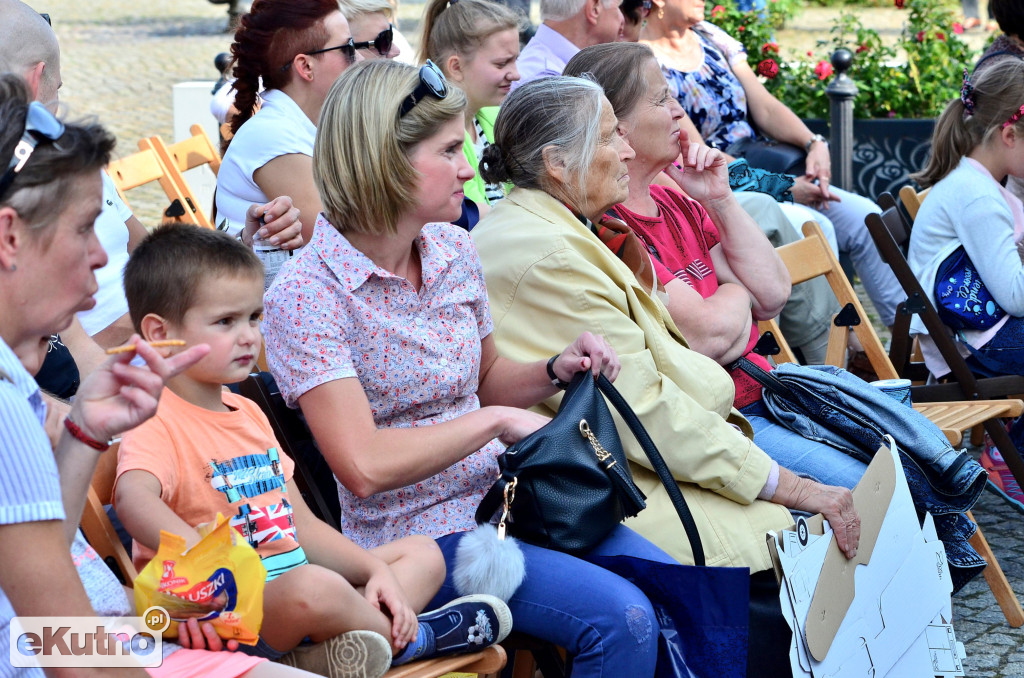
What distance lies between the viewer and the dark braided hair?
3650mm

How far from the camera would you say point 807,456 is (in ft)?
10.3

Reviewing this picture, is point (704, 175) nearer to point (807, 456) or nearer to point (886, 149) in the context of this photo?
point (807, 456)

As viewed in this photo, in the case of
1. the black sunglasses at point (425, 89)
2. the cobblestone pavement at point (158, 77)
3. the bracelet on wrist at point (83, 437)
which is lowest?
the cobblestone pavement at point (158, 77)

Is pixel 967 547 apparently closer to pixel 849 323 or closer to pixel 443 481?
pixel 849 323

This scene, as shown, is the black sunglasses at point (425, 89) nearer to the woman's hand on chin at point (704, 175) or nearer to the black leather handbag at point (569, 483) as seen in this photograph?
the black leather handbag at point (569, 483)

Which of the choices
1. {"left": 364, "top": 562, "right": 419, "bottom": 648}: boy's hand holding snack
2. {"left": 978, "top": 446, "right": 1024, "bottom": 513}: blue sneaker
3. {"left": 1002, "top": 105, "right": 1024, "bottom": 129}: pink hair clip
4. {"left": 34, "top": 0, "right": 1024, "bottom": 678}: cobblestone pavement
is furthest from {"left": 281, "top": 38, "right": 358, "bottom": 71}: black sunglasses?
{"left": 978, "top": 446, "right": 1024, "bottom": 513}: blue sneaker

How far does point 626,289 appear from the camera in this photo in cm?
285

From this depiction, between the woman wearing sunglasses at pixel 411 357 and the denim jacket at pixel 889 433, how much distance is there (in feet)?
2.92

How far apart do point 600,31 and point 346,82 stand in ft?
9.26

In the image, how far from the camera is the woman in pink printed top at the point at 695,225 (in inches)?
128

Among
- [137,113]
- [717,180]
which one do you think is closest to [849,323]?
[717,180]

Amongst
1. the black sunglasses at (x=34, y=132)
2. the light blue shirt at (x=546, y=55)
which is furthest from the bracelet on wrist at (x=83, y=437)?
the light blue shirt at (x=546, y=55)

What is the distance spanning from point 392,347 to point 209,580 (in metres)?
0.76

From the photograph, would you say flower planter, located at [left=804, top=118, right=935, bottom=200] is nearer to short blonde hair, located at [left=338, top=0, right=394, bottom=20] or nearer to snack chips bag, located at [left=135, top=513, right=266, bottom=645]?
short blonde hair, located at [left=338, top=0, right=394, bottom=20]
